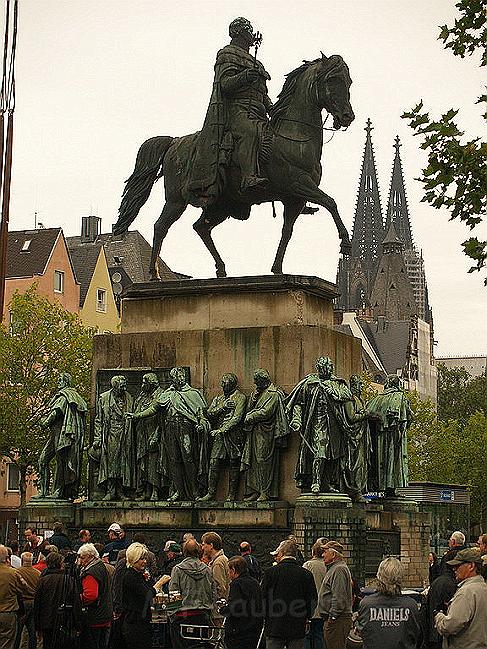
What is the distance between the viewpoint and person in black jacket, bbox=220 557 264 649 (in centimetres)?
1463

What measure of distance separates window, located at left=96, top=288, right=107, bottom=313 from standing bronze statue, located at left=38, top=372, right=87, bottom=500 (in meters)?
45.0

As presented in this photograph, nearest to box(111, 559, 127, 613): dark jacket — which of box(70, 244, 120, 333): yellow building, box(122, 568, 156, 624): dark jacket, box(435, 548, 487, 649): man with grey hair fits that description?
box(122, 568, 156, 624): dark jacket

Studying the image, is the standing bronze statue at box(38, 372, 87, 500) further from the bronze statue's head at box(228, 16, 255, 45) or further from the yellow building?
the yellow building

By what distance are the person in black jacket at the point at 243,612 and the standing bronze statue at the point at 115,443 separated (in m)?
9.78

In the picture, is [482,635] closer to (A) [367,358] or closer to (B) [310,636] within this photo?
(B) [310,636]

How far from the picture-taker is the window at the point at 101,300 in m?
70.2

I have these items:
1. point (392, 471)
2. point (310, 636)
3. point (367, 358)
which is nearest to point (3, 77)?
point (310, 636)

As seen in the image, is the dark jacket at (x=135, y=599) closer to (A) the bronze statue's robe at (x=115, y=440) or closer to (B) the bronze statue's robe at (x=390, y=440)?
(A) the bronze statue's robe at (x=115, y=440)

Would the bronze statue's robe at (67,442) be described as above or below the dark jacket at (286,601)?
above

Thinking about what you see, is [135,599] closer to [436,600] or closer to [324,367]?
[436,600]

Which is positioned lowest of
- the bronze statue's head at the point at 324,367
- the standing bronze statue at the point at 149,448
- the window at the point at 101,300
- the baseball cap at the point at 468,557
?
the baseball cap at the point at 468,557

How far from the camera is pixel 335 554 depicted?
16.4 metres

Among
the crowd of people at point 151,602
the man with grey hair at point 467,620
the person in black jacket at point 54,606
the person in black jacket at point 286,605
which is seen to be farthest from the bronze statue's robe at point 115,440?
the man with grey hair at point 467,620

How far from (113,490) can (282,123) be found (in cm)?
664
